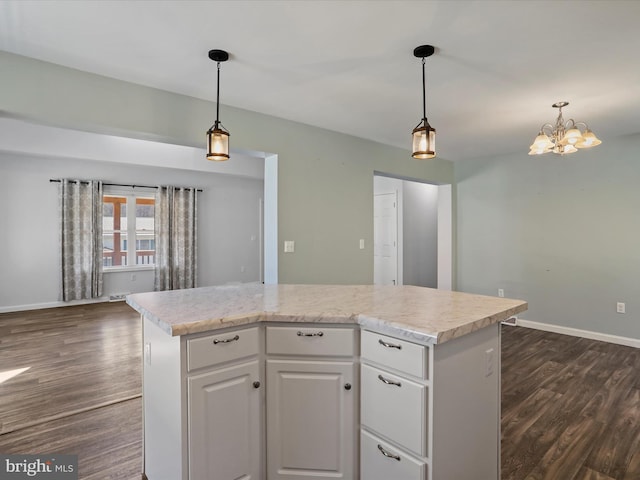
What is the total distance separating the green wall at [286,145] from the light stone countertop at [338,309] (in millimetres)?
1335

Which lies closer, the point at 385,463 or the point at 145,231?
the point at 385,463

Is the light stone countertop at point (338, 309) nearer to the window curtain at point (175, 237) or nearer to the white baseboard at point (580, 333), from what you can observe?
the white baseboard at point (580, 333)

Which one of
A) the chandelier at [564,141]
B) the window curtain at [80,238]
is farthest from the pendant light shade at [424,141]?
the window curtain at [80,238]

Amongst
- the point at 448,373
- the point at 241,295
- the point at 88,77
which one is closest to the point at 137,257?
the point at 88,77

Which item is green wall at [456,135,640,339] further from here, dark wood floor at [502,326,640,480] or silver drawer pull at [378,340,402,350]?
silver drawer pull at [378,340,402,350]

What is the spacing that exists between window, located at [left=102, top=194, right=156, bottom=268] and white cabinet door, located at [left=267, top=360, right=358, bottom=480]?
6046 millimetres

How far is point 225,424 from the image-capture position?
5.20ft

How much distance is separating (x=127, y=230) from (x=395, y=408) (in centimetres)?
664

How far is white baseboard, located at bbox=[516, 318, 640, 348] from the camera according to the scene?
13.4ft

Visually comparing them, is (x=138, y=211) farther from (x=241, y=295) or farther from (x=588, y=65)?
(x=588, y=65)

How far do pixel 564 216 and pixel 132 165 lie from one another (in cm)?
664

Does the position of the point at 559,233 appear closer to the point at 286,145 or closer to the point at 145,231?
the point at 286,145

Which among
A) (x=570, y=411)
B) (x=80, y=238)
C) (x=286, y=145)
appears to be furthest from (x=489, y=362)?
(x=80, y=238)

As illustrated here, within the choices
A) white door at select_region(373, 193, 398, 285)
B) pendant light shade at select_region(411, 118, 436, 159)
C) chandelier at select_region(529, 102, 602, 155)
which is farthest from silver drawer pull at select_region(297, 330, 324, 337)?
white door at select_region(373, 193, 398, 285)
